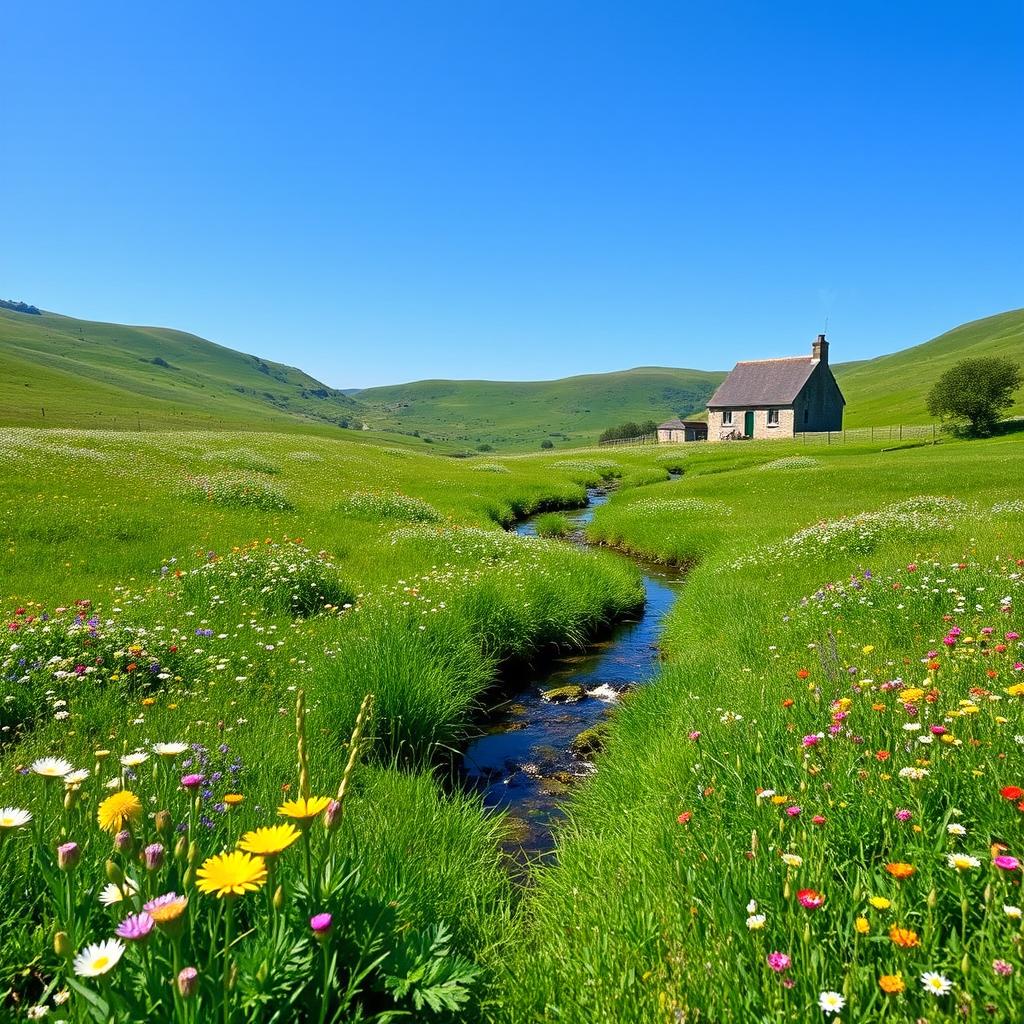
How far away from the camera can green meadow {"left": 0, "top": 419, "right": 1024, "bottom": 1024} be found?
105 inches

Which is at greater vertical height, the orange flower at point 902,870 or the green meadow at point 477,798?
the orange flower at point 902,870

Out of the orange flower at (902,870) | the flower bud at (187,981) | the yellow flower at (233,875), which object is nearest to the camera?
the flower bud at (187,981)

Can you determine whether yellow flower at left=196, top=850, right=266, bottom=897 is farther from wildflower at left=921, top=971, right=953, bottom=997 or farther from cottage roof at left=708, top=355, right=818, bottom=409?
cottage roof at left=708, top=355, right=818, bottom=409

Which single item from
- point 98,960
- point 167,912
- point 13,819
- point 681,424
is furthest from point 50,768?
point 681,424

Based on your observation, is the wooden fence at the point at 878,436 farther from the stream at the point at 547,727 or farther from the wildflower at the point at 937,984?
the wildflower at the point at 937,984

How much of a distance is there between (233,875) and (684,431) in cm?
12412

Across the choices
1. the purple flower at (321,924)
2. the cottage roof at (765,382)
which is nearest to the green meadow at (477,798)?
the purple flower at (321,924)

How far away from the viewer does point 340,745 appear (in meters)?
7.52

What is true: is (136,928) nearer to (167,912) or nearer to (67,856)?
(167,912)

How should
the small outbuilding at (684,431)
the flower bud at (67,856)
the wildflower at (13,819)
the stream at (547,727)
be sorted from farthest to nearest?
the small outbuilding at (684,431)
the stream at (547,727)
the wildflower at (13,819)
the flower bud at (67,856)

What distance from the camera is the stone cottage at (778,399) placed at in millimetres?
91750

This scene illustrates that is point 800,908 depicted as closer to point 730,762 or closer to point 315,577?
point 730,762

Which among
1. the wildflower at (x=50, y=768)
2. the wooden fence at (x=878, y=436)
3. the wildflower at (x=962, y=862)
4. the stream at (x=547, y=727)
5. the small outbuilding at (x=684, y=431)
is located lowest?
the stream at (x=547, y=727)

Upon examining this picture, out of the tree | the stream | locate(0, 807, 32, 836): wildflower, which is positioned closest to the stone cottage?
the tree
